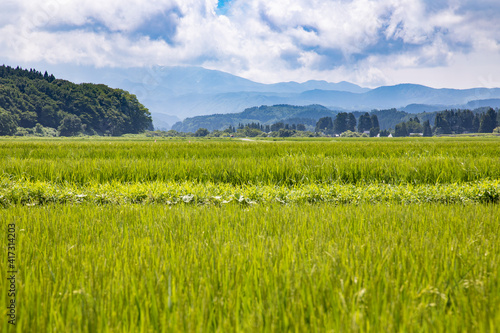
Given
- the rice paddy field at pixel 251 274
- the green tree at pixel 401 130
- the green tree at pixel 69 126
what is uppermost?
the green tree at pixel 69 126

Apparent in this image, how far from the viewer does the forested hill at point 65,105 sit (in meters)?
112

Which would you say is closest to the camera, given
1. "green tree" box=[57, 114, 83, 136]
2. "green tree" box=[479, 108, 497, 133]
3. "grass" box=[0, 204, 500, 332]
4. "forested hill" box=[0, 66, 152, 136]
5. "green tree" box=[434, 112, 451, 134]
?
"grass" box=[0, 204, 500, 332]

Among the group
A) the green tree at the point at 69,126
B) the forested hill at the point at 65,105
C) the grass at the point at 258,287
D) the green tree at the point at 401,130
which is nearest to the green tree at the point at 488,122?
the green tree at the point at 401,130

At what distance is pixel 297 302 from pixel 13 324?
1402mm

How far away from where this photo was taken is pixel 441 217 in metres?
3.92

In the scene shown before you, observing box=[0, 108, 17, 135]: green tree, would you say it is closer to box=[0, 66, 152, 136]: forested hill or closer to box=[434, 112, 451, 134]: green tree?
box=[0, 66, 152, 136]: forested hill

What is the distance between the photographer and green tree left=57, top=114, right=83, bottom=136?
112 metres

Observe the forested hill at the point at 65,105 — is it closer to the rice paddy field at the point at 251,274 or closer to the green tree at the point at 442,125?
the rice paddy field at the point at 251,274

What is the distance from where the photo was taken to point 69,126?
113 metres

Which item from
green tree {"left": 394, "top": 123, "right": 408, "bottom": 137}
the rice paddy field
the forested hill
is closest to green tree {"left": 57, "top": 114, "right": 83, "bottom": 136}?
the forested hill

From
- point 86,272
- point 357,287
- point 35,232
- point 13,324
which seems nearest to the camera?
point 13,324

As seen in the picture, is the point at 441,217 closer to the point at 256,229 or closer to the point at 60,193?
the point at 256,229

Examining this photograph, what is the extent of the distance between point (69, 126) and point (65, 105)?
17987 millimetres

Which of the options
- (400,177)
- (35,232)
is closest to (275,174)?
(400,177)
